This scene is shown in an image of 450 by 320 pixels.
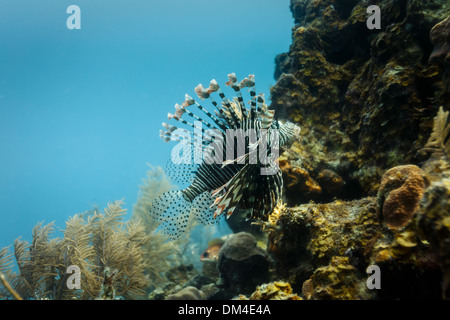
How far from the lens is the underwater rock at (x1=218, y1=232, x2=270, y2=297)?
4.44 m

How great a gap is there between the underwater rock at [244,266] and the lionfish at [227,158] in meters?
1.49

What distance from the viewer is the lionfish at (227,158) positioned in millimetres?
2697

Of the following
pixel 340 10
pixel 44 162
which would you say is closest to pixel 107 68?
pixel 44 162

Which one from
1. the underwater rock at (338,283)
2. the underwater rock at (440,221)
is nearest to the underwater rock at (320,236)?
the underwater rock at (338,283)

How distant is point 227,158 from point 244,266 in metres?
2.61

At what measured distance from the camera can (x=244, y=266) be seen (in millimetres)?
4449

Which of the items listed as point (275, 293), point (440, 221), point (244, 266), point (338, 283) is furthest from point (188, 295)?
point (440, 221)

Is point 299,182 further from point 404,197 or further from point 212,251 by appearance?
point 212,251

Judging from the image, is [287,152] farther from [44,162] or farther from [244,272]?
[44,162]

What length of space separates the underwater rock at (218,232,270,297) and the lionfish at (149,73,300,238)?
1.49 meters

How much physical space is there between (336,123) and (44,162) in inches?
7609

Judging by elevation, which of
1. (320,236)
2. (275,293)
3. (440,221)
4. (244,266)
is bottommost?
(244,266)

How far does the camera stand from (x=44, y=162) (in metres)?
150

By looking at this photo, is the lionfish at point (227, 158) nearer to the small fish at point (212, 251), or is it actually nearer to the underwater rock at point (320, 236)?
the underwater rock at point (320, 236)
